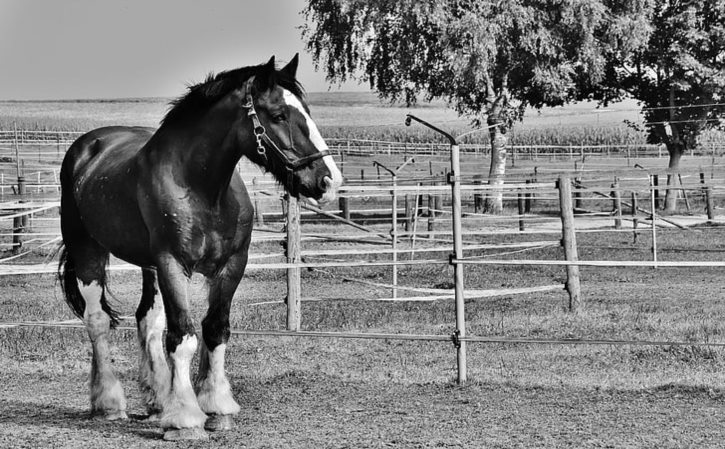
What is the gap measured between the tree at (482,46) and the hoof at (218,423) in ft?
82.4

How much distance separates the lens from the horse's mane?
5.54m

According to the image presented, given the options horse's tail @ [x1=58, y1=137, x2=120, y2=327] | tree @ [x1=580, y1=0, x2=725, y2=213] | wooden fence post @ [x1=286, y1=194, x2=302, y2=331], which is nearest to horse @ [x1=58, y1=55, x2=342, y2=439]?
horse's tail @ [x1=58, y1=137, x2=120, y2=327]

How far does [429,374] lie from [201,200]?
9.51 ft

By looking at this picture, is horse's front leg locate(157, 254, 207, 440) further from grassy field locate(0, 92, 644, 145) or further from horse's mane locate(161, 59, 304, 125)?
grassy field locate(0, 92, 644, 145)

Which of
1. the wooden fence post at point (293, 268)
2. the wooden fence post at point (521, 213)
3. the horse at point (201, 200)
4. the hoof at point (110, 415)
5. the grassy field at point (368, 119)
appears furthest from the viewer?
the grassy field at point (368, 119)

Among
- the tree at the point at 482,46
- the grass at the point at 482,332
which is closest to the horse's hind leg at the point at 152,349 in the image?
the grass at the point at 482,332

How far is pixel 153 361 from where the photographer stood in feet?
20.4

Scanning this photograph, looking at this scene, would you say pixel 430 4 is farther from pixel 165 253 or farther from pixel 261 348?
pixel 165 253

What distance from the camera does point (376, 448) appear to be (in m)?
5.29

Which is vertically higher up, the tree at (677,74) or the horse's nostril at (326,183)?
the tree at (677,74)

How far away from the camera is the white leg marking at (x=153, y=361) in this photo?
609 cm

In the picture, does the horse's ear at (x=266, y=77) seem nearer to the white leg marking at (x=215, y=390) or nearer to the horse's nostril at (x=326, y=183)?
the horse's nostril at (x=326, y=183)

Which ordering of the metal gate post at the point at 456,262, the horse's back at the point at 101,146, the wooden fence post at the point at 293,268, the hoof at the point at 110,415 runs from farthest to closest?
the wooden fence post at the point at 293,268 → the metal gate post at the point at 456,262 → the horse's back at the point at 101,146 → the hoof at the point at 110,415

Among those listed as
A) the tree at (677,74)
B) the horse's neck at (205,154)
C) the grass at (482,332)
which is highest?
the tree at (677,74)
